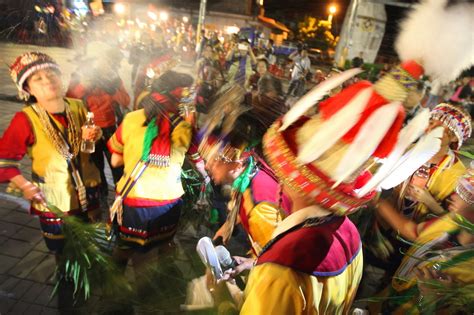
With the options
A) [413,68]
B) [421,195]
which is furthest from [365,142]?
[413,68]

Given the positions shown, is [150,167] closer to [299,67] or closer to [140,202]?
[140,202]

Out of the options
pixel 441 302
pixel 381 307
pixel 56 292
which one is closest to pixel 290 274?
pixel 441 302

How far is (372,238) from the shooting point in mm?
3256

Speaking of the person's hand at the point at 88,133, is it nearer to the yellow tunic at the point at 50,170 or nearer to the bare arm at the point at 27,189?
the yellow tunic at the point at 50,170

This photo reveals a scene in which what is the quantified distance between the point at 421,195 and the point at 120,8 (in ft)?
104

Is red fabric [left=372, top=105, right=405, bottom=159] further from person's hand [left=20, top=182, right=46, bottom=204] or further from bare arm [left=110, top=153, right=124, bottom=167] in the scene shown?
person's hand [left=20, top=182, right=46, bottom=204]

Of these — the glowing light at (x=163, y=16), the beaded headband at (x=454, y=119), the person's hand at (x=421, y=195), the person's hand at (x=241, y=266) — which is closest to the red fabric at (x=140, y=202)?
the person's hand at (x=241, y=266)

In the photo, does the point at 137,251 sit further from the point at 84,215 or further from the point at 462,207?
the point at 462,207

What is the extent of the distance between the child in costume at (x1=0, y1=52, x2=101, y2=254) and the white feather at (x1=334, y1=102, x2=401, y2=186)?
2.39 metres

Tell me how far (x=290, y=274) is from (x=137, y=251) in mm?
2036

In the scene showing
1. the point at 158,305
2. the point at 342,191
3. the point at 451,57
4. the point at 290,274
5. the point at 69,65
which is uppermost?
the point at 451,57

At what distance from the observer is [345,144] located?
121 centimetres

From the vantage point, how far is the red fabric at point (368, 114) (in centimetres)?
120

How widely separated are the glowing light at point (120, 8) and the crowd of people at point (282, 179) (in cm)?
2783
